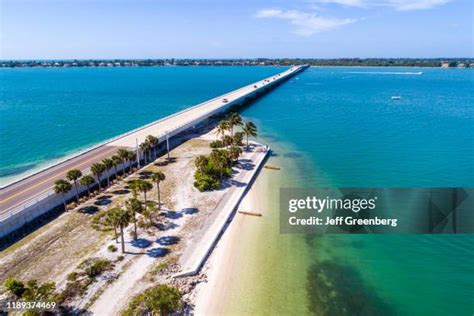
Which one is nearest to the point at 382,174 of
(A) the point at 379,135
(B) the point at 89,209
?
(A) the point at 379,135

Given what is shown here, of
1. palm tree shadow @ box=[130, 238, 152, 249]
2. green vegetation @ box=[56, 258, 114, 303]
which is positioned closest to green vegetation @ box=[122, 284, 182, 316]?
green vegetation @ box=[56, 258, 114, 303]

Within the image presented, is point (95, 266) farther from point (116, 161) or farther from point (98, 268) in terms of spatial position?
point (116, 161)

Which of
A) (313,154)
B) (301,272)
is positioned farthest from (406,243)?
(313,154)

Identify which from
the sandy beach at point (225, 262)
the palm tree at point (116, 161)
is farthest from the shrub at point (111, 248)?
the palm tree at point (116, 161)

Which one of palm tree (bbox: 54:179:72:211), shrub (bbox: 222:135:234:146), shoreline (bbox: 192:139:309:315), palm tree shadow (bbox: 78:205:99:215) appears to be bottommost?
shoreline (bbox: 192:139:309:315)

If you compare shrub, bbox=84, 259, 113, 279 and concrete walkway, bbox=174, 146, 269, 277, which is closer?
shrub, bbox=84, 259, 113, 279

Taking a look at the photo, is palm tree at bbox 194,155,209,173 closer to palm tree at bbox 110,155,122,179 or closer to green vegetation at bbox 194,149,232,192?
green vegetation at bbox 194,149,232,192

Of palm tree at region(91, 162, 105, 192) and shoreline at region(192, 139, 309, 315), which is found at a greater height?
palm tree at region(91, 162, 105, 192)
